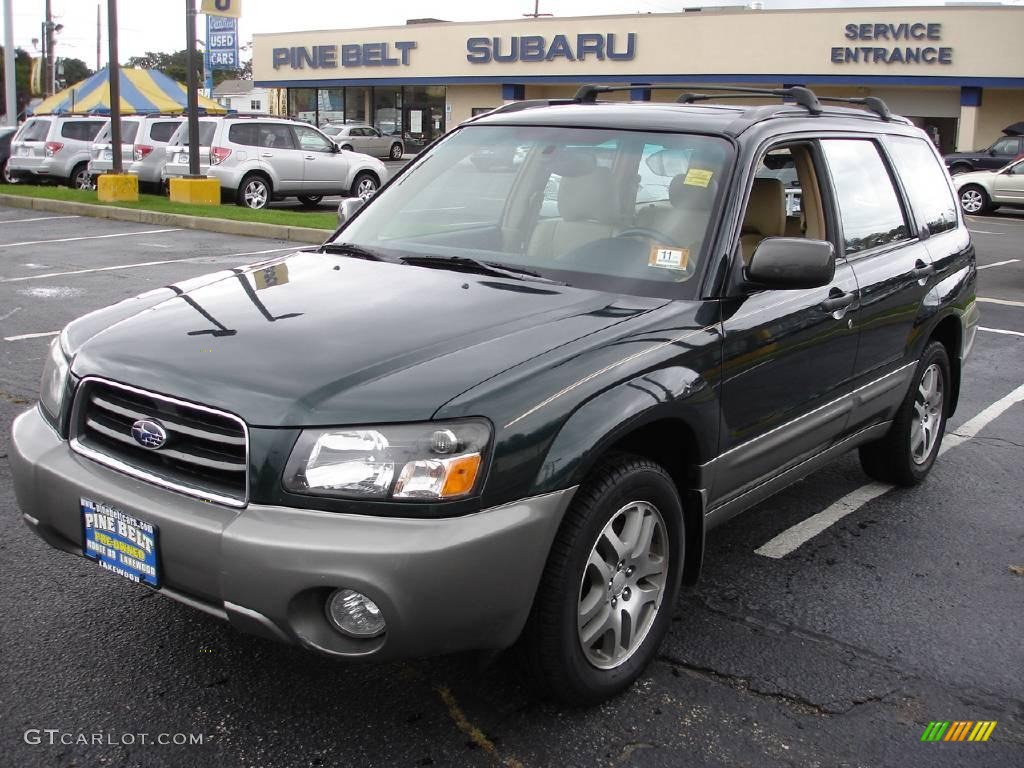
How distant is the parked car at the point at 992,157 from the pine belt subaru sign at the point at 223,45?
67.8 ft

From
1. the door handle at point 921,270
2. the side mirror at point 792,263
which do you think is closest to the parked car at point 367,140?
the door handle at point 921,270

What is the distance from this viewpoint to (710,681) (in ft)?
11.2

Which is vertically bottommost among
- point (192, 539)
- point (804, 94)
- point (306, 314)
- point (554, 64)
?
point (192, 539)

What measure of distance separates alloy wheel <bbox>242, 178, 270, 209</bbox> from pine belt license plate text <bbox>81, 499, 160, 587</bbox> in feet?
55.5

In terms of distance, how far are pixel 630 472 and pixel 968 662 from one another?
1446mm

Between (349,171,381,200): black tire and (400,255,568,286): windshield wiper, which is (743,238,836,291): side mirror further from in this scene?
(349,171,381,200): black tire

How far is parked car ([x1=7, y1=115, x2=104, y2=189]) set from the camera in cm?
2270

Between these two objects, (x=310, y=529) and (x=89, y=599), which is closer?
(x=310, y=529)

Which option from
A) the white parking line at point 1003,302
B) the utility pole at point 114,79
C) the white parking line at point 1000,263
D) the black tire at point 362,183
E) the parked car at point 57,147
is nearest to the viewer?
the white parking line at point 1003,302

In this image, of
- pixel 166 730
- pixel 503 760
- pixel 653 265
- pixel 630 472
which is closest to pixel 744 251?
pixel 653 265

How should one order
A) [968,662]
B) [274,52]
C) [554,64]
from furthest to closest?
[274,52] → [554,64] → [968,662]

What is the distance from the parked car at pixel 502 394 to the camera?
8.93ft

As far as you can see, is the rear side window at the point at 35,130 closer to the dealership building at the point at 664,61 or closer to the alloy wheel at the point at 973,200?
the dealership building at the point at 664,61

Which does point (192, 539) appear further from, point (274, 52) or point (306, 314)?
point (274, 52)
